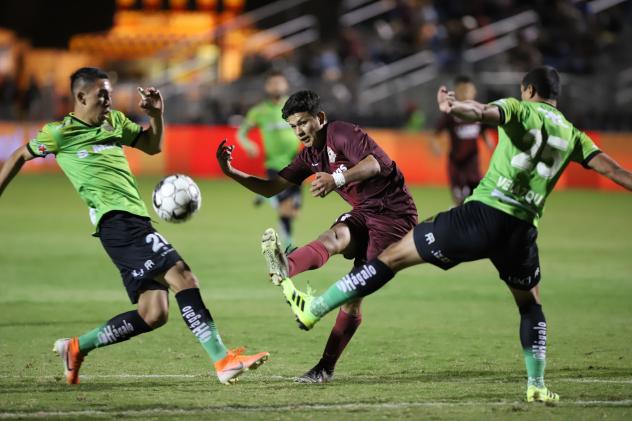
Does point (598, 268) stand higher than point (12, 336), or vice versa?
point (12, 336)

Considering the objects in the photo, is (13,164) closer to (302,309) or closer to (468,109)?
(302,309)

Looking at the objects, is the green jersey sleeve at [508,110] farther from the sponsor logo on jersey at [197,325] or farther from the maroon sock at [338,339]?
the sponsor logo on jersey at [197,325]

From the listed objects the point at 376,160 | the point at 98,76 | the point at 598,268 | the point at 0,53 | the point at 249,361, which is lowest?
the point at 598,268

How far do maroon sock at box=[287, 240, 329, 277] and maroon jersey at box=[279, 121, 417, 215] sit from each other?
0.46 m

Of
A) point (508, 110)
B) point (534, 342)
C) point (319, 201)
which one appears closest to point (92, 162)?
point (508, 110)

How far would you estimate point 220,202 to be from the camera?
2409 cm

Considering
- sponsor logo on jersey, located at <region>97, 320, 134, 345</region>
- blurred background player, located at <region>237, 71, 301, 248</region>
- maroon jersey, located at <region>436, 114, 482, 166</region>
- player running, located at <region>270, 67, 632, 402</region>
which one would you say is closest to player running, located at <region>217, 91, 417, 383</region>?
player running, located at <region>270, 67, 632, 402</region>

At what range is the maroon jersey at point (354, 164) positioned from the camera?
25.5ft

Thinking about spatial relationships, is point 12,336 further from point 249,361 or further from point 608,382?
point 608,382

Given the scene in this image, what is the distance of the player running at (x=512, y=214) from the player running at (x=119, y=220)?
2.42ft

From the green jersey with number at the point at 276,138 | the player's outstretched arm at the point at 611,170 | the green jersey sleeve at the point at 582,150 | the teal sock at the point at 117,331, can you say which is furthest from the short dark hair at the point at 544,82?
the green jersey with number at the point at 276,138

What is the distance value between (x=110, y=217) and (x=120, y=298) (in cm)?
481

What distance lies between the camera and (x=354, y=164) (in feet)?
25.4

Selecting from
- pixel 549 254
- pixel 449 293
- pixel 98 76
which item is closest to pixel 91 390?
pixel 98 76
